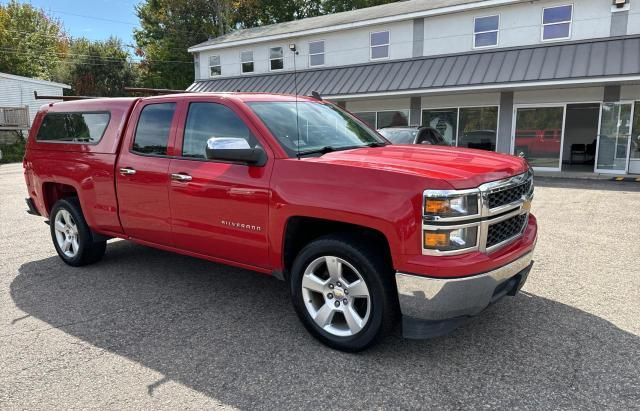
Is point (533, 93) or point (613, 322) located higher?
point (533, 93)

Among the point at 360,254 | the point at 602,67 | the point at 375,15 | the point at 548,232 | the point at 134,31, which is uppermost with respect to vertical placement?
the point at 134,31

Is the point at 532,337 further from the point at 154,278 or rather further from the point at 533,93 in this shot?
the point at 533,93

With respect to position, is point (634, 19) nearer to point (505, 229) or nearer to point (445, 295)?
point (505, 229)

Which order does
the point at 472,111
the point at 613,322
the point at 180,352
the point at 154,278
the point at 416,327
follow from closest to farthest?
the point at 416,327 < the point at 180,352 < the point at 613,322 < the point at 154,278 < the point at 472,111

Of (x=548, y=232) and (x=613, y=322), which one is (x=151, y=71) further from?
(x=613, y=322)

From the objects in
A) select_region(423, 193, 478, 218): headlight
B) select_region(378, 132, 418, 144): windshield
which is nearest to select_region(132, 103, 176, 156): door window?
select_region(423, 193, 478, 218): headlight

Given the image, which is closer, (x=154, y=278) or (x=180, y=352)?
(x=180, y=352)

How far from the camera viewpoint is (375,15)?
64.8ft

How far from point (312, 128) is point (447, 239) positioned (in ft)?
5.65

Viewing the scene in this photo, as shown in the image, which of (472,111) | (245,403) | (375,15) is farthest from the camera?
(375,15)

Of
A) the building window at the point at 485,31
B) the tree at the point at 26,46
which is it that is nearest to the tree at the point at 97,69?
the tree at the point at 26,46

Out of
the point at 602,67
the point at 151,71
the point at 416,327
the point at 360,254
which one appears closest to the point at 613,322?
the point at 416,327

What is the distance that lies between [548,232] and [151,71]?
126 ft

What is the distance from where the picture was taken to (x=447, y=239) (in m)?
2.88
